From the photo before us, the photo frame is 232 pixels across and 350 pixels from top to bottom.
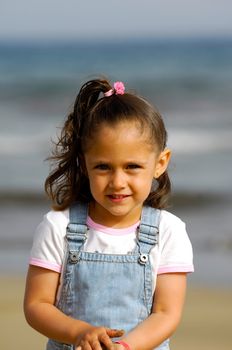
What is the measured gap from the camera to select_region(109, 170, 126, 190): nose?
329 cm

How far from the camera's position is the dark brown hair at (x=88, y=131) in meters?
3.36


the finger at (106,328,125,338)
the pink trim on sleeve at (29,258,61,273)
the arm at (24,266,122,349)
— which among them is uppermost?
the pink trim on sleeve at (29,258,61,273)

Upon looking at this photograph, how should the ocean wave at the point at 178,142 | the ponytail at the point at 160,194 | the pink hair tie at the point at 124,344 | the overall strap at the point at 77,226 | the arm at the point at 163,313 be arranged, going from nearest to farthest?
the pink hair tie at the point at 124,344 < the arm at the point at 163,313 < the overall strap at the point at 77,226 < the ponytail at the point at 160,194 < the ocean wave at the point at 178,142

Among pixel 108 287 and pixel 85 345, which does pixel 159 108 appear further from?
pixel 85 345

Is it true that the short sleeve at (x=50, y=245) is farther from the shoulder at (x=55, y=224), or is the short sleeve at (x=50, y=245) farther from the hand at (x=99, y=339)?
the hand at (x=99, y=339)

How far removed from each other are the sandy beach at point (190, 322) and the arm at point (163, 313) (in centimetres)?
156

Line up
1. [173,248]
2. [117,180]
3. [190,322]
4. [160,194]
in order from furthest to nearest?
[190,322] < [160,194] < [173,248] < [117,180]

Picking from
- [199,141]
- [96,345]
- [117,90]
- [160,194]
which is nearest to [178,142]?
[199,141]

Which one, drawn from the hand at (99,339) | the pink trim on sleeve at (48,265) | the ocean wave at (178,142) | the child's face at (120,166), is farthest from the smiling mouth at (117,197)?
the ocean wave at (178,142)

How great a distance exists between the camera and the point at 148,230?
3408 mm

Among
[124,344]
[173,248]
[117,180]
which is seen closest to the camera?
[124,344]

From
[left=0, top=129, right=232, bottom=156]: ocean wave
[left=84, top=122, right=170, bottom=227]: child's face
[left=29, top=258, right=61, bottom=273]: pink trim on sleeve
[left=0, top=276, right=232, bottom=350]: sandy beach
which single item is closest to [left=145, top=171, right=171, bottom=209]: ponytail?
[left=84, top=122, right=170, bottom=227]: child's face

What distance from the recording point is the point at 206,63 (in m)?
13.0

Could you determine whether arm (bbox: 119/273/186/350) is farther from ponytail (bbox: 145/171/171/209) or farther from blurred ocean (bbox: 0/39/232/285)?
blurred ocean (bbox: 0/39/232/285)
